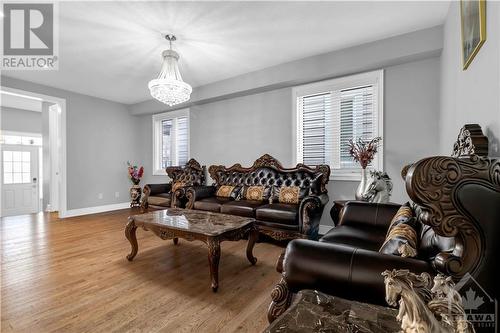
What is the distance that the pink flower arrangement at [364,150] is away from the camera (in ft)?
10.6

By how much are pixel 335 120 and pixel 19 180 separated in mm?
8266

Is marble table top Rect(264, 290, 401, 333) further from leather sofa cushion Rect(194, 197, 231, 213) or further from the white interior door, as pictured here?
the white interior door

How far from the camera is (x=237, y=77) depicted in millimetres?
4453

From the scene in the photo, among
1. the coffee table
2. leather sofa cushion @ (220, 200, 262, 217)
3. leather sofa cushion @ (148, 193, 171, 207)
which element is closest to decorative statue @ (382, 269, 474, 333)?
the coffee table

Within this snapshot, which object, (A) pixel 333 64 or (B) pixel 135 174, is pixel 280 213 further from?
(B) pixel 135 174

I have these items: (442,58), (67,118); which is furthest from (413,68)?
(67,118)

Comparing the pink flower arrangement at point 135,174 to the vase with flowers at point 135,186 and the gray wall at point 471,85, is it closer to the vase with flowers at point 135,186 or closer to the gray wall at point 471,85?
the vase with flowers at point 135,186

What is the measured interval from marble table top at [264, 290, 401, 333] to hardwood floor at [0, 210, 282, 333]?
3.12 ft

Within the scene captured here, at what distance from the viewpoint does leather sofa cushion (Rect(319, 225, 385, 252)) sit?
190 cm

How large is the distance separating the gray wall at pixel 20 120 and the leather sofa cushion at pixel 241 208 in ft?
22.4

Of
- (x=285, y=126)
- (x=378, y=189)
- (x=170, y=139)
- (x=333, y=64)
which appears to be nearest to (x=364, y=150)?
(x=378, y=189)

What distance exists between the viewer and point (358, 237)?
2045 mm

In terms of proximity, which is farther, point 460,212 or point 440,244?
point 440,244

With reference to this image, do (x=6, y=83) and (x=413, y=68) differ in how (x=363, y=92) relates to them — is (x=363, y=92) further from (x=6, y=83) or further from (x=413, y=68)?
(x=6, y=83)
